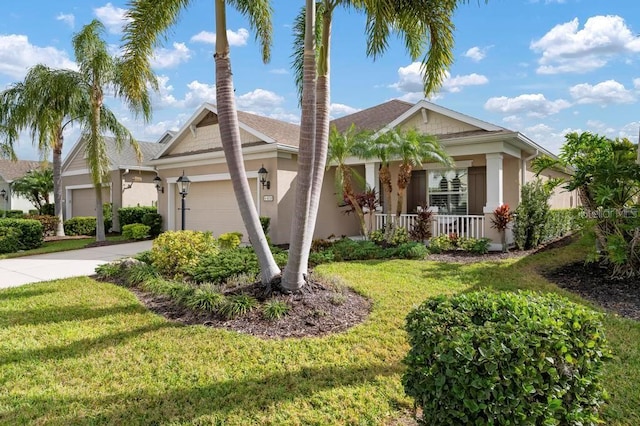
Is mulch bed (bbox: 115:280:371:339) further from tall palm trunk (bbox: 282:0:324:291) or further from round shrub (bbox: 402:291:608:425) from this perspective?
round shrub (bbox: 402:291:608:425)

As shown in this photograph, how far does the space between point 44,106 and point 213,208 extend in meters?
8.08

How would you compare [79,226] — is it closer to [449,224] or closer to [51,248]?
[51,248]

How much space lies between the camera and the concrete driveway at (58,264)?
9039 millimetres

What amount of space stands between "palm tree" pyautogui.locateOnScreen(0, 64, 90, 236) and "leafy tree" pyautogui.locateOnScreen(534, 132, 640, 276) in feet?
56.7

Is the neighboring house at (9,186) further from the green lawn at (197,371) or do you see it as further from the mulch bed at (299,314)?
the mulch bed at (299,314)

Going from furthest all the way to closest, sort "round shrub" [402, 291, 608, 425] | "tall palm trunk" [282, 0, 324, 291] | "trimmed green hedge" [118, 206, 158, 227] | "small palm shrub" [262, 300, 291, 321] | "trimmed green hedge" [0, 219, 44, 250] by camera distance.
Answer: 1. "trimmed green hedge" [118, 206, 158, 227]
2. "trimmed green hedge" [0, 219, 44, 250]
3. "tall palm trunk" [282, 0, 324, 291]
4. "small palm shrub" [262, 300, 291, 321]
5. "round shrub" [402, 291, 608, 425]

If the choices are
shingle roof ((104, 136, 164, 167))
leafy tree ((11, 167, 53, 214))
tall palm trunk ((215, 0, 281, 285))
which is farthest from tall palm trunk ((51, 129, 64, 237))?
tall palm trunk ((215, 0, 281, 285))

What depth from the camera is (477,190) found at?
1343cm

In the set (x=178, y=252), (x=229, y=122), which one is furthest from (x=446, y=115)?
(x=178, y=252)

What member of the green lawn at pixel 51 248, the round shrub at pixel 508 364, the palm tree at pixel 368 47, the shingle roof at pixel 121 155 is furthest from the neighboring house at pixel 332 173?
the round shrub at pixel 508 364

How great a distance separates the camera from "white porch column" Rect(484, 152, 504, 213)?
37.2 ft

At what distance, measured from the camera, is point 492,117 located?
1270 centimetres

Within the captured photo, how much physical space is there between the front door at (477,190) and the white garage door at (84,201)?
62.1 ft

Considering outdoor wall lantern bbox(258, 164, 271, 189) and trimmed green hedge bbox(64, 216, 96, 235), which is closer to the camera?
outdoor wall lantern bbox(258, 164, 271, 189)
